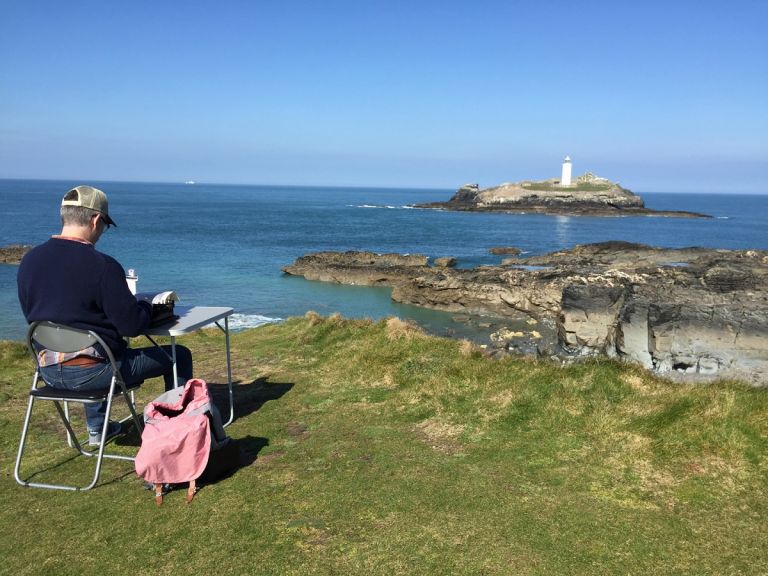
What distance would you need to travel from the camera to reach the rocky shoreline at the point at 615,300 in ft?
55.4

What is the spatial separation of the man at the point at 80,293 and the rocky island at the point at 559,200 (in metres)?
120

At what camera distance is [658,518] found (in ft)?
13.2

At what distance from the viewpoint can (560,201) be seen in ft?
405

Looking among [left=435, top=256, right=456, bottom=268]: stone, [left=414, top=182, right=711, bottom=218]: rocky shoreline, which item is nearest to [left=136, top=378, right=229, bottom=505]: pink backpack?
[left=435, top=256, right=456, bottom=268]: stone

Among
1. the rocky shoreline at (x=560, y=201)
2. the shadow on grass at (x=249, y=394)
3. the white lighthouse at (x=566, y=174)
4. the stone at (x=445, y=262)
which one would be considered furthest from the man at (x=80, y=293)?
the white lighthouse at (x=566, y=174)

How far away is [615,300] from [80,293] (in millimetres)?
19625

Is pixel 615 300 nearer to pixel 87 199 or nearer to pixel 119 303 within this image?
pixel 119 303

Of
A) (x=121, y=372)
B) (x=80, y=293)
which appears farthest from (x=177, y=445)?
(x=80, y=293)

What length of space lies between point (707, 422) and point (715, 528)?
1573 millimetres

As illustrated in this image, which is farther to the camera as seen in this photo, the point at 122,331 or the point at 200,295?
the point at 200,295

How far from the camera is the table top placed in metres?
4.93

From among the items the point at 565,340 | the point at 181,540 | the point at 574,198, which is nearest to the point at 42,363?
the point at 181,540

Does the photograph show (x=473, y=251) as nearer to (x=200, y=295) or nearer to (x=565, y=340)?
(x=200, y=295)

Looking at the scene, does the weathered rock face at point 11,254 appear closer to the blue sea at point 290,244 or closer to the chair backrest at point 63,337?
the blue sea at point 290,244
